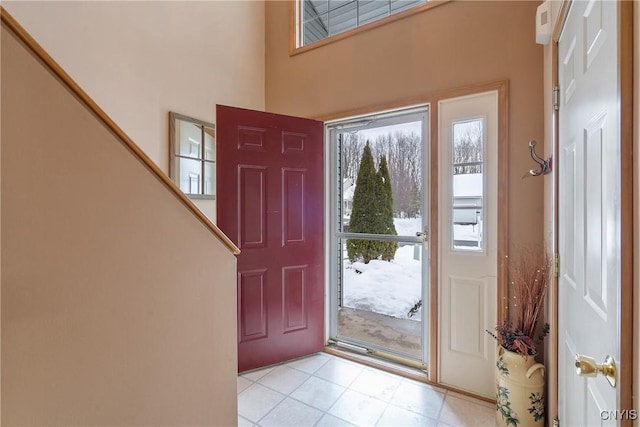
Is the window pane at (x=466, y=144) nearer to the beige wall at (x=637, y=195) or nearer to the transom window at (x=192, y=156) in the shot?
the beige wall at (x=637, y=195)

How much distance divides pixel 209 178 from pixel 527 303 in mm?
2418

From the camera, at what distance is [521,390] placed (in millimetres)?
1637

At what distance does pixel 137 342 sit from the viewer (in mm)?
890

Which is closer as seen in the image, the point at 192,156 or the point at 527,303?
the point at 527,303

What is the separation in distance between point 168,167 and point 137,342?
166 centimetres

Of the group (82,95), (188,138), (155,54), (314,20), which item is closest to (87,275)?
(82,95)

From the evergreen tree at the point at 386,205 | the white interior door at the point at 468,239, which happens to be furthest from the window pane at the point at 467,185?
the evergreen tree at the point at 386,205

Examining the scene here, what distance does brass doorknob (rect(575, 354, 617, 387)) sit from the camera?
2.26 feet

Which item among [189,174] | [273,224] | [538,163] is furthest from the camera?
[273,224]

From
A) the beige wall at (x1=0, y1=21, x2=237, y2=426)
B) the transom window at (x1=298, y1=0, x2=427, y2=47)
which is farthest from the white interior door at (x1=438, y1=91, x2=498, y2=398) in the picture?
the beige wall at (x1=0, y1=21, x2=237, y2=426)

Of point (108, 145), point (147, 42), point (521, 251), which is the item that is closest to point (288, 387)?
point (521, 251)

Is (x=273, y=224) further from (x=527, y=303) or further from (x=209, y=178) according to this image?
(x=527, y=303)

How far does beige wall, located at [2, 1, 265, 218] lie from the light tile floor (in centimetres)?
149

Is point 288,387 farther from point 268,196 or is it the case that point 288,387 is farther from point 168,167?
point 168,167
